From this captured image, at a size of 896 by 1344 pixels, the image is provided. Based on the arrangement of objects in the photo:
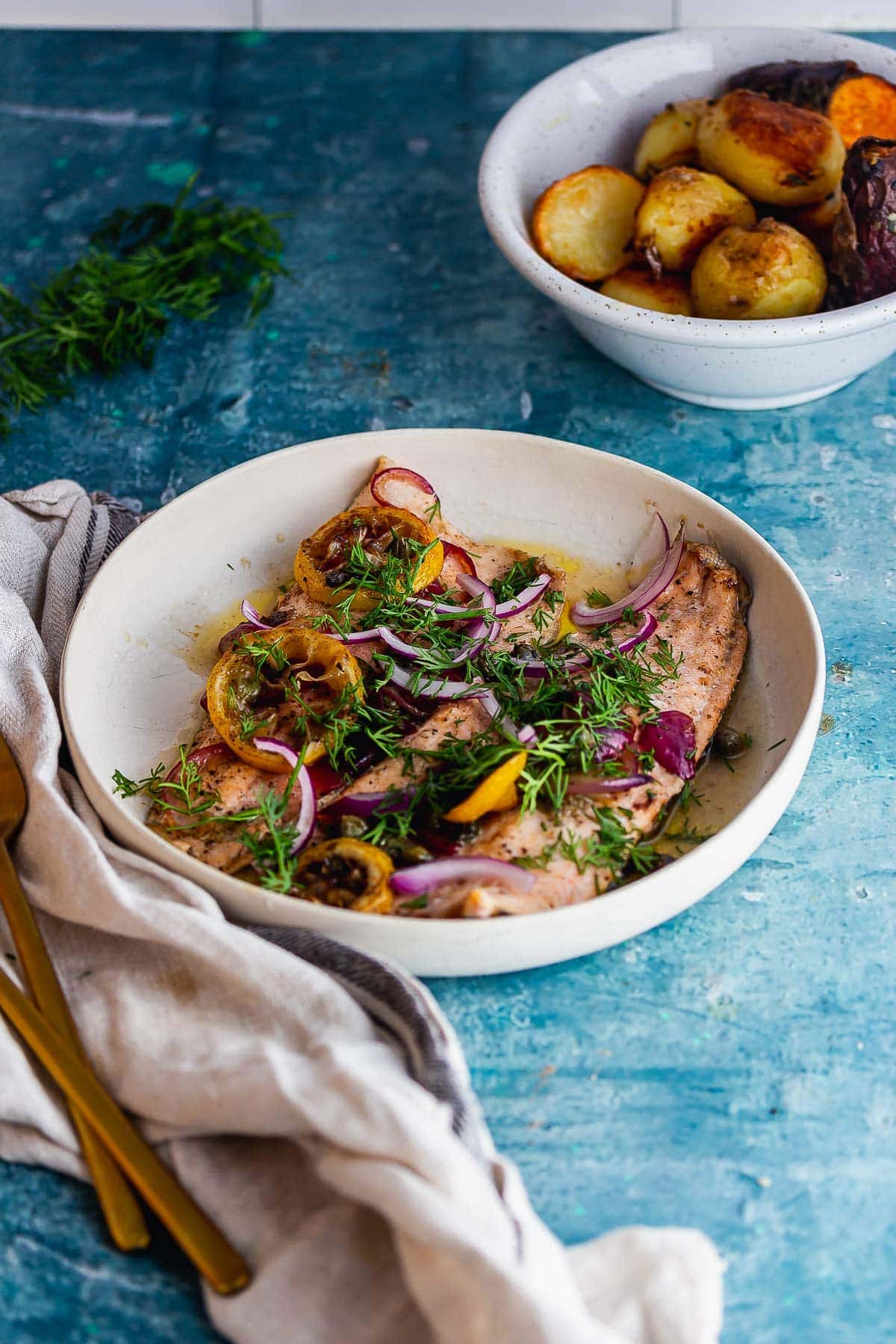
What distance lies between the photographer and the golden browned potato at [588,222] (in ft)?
9.27

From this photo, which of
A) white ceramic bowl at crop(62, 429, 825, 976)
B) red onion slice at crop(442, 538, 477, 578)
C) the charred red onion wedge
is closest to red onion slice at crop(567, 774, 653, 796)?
white ceramic bowl at crop(62, 429, 825, 976)

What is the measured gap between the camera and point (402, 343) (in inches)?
128

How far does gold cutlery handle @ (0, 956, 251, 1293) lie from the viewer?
1572mm

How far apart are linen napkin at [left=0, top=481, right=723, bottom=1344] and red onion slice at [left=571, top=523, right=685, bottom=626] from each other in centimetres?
88

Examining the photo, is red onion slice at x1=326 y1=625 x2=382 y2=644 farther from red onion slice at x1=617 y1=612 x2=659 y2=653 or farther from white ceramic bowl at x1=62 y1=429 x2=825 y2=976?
red onion slice at x1=617 y1=612 x2=659 y2=653

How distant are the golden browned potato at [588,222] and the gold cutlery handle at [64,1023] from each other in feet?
5.65

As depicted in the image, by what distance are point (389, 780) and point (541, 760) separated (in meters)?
0.24

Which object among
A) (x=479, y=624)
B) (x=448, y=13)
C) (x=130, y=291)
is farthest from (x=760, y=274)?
(x=448, y=13)

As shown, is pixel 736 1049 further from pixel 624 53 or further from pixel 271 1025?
pixel 624 53

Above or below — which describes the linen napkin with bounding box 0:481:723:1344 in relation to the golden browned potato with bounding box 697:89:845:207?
below

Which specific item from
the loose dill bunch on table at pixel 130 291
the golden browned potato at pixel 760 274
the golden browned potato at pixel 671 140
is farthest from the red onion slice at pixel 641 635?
the loose dill bunch on table at pixel 130 291

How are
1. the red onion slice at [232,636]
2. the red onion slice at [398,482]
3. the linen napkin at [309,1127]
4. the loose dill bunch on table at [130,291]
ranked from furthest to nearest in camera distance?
the loose dill bunch on table at [130,291] → the red onion slice at [398,482] → the red onion slice at [232,636] → the linen napkin at [309,1127]

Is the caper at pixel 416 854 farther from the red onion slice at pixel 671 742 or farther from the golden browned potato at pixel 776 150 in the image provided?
the golden browned potato at pixel 776 150

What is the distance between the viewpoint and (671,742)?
2.09 meters
